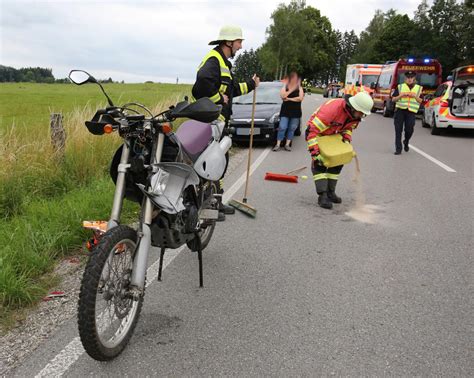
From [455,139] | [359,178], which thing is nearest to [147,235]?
[359,178]

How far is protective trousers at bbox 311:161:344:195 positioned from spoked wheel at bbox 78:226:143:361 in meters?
4.04

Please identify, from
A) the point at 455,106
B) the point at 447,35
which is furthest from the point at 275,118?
the point at 447,35

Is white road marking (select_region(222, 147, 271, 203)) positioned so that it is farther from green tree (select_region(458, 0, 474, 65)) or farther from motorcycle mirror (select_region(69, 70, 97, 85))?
green tree (select_region(458, 0, 474, 65))

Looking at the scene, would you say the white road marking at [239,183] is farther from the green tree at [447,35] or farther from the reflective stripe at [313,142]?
the green tree at [447,35]

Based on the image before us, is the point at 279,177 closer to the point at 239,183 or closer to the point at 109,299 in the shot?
the point at 239,183

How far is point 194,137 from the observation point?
3.71 m

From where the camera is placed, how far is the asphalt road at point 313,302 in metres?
2.79

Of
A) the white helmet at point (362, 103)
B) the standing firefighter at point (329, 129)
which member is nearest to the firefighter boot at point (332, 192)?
the standing firefighter at point (329, 129)

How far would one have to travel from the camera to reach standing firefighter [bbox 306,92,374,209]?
615 cm

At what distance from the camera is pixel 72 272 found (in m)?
3.96

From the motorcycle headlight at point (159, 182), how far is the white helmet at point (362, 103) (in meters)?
3.63

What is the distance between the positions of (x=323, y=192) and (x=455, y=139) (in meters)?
9.49

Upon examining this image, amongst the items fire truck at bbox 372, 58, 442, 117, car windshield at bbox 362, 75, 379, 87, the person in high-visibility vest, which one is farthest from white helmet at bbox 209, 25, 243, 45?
car windshield at bbox 362, 75, 379, 87

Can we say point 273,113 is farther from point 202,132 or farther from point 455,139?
point 202,132
